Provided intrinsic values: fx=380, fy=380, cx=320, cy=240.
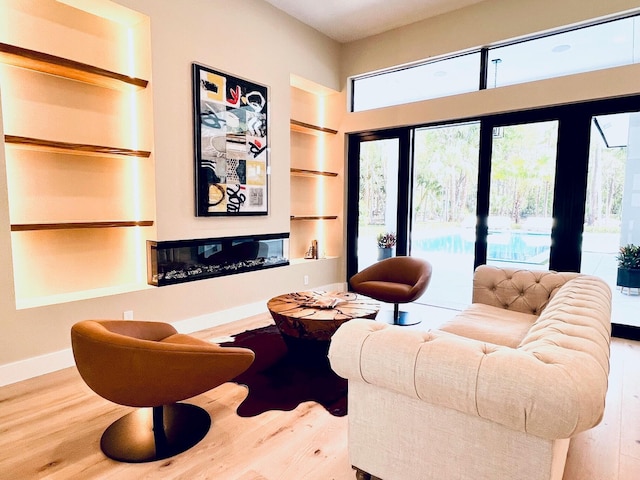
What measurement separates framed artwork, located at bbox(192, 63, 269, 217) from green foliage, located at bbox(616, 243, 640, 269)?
3.82 m

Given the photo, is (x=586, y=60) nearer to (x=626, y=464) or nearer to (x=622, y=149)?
(x=622, y=149)

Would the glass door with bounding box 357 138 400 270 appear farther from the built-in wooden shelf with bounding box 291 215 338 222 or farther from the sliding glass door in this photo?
the built-in wooden shelf with bounding box 291 215 338 222

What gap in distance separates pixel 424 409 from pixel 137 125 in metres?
3.53

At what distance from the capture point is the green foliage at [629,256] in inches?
148

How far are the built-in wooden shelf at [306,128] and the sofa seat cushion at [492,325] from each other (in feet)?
10.8

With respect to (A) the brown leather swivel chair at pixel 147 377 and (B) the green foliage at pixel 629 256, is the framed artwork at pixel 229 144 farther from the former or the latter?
(B) the green foliage at pixel 629 256

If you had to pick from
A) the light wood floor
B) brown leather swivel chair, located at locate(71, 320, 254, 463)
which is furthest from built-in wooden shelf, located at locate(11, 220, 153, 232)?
brown leather swivel chair, located at locate(71, 320, 254, 463)

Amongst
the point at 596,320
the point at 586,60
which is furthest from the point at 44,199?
the point at 586,60

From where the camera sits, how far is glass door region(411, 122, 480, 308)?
15.5 ft

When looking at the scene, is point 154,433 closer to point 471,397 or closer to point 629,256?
point 471,397

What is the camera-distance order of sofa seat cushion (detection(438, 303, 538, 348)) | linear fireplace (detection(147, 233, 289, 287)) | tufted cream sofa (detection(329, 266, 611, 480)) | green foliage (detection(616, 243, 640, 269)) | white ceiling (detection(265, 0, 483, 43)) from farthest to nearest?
white ceiling (detection(265, 0, 483, 43)), green foliage (detection(616, 243, 640, 269)), linear fireplace (detection(147, 233, 289, 287)), sofa seat cushion (detection(438, 303, 538, 348)), tufted cream sofa (detection(329, 266, 611, 480))

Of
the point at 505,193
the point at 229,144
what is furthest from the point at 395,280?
the point at 229,144

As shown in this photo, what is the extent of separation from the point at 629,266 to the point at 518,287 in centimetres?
165

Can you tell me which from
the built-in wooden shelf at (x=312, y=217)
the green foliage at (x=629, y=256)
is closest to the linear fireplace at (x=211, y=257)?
the built-in wooden shelf at (x=312, y=217)
